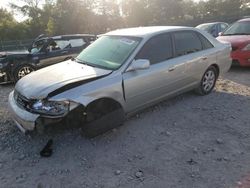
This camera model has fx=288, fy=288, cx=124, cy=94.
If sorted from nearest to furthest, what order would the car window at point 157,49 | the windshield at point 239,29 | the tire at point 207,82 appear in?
the car window at point 157,49 < the tire at point 207,82 < the windshield at point 239,29

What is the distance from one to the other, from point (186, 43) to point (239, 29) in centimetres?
452

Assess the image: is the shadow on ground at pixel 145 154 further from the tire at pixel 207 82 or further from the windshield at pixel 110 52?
the windshield at pixel 110 52

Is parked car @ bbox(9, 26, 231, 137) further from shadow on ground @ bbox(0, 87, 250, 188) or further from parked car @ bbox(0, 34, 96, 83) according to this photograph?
parked car @ bbox(0, 34, 96, 83)

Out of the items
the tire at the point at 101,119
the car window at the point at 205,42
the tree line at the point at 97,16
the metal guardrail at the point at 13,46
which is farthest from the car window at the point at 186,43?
the tree line at the point at 97,16

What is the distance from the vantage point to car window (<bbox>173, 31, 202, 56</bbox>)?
18.0 feet

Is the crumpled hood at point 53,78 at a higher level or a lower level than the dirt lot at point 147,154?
higher

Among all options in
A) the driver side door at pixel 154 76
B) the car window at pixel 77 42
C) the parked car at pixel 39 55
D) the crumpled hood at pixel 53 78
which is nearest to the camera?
the crumpled hood at pixel 53 78

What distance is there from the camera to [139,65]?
452cm

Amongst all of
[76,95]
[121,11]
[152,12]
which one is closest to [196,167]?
[76,95]

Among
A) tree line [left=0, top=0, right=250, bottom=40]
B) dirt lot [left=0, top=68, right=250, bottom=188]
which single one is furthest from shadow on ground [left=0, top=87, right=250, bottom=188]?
tree line [left=0, top=0, right=250, bottom=40]

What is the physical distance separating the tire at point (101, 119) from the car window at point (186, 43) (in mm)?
1856

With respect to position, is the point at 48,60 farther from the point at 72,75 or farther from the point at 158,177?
the point at 158,177

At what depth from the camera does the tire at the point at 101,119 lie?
4067 mm

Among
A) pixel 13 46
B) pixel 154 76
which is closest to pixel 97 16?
pixel 13 46
